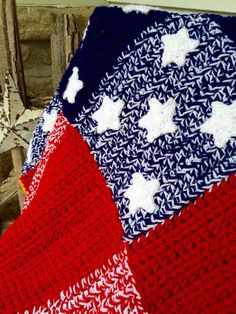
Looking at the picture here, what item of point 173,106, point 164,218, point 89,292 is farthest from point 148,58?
point 89,292

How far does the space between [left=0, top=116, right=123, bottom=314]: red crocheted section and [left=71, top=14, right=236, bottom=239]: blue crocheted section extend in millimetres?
25

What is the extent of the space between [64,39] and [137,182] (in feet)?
1.42

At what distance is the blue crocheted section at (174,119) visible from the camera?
1.83 ft

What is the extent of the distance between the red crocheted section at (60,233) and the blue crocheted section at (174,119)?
0.08 feet

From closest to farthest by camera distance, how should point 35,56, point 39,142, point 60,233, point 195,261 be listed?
point 195,261
point 60,233
point 39,142
point 35,56

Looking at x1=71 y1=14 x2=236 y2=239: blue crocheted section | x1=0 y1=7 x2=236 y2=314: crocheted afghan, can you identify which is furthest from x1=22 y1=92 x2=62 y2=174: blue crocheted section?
x1=71 y1=14 x2=236 y2=239: blue crocheted section

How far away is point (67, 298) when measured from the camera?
0.64 m

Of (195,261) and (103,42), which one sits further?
(103,42)

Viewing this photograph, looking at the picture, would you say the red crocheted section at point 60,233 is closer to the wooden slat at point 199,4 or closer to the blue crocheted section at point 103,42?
the blue crocheted section at point 103,42

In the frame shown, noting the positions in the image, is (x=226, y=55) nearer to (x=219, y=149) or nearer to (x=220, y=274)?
(x=219, y=149)

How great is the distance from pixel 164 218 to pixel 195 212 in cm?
4

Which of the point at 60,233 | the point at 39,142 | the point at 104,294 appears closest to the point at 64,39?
the point at 39,142

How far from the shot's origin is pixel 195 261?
0.56 meters

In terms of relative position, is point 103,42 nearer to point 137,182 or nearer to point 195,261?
point 137,182
